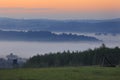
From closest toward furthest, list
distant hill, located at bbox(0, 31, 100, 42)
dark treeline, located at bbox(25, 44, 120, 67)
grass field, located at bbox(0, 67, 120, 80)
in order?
1. grass field, located at bbox(0, 67, 120, 80)
2. dark treeline, located at bbox(25, 44, 120, 67)
3. distant hill, located at bbox(0, 31, 100, 42)

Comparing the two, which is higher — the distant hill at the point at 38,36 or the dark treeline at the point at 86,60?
the distant hill at the point at 38,36

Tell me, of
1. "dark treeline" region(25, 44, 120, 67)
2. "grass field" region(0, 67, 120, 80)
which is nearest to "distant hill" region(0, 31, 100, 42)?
"dark treeline" region(25, 44, 120, 67)

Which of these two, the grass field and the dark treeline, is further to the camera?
the dark treeline

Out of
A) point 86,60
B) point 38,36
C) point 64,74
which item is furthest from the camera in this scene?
point 38,36

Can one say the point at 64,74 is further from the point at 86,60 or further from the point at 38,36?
the point at 38,36

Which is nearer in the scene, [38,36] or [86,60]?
[86,60]

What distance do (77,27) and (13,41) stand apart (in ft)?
112

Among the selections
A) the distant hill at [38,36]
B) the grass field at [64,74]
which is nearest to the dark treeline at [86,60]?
the grass field at [64,74]

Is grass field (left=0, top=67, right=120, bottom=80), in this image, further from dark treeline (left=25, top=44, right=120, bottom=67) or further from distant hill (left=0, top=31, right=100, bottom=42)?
distant hill (left=0, top=31, right=100, bottom=42)

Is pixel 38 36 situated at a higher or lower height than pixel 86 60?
higher

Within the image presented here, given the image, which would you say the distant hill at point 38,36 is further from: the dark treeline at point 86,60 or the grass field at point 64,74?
the grass field at point 64,74

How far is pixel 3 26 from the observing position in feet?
553

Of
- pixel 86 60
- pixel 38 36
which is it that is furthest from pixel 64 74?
pixel 38 36

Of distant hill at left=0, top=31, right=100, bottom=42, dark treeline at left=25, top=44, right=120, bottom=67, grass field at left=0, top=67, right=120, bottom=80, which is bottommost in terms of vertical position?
grass field at left=0, top=67, right=120, bottom=80
